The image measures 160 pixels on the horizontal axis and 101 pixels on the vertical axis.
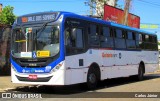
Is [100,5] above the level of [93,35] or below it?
above

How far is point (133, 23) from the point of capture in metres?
41.2

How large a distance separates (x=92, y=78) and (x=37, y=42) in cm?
315

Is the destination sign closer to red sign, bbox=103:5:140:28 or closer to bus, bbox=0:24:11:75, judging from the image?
bus, bbox=0:24:11:75

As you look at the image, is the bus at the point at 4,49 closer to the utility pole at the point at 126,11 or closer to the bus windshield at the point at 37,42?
the bus windshield at the point at 37,42

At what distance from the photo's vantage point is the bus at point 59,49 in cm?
1419

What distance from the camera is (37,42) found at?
14.6 meters

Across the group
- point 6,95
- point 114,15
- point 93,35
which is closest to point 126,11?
point 114,15

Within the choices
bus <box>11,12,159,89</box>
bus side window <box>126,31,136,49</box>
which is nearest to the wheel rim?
bus <box>11,12,159,89</box>

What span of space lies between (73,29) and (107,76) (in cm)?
384

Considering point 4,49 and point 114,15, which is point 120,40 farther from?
point 114,15

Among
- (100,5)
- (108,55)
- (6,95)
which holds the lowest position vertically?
(6,95)

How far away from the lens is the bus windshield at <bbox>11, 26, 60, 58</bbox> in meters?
14.3

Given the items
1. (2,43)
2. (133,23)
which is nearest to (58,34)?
(2,43)

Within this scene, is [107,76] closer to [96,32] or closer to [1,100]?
[96,32]
